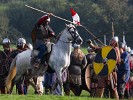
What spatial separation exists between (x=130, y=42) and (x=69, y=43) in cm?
3429

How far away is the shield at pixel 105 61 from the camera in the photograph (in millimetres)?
16719

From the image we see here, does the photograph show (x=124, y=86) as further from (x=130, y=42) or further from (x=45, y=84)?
(x=130, y=42)

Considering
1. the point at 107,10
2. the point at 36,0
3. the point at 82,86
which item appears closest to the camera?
the point at 82,86

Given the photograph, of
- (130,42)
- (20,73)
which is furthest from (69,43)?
(130,42)

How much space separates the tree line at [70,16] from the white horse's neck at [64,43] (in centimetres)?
4102

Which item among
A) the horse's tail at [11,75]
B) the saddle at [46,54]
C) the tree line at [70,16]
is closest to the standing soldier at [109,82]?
the saddle at [46,54]

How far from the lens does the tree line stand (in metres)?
64.2

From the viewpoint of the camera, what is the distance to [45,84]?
19.0 m

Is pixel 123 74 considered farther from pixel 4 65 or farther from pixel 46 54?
pixel 4 65

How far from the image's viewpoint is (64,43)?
16953 mm

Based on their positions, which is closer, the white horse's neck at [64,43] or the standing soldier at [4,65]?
the white horse's neck at [64,43]

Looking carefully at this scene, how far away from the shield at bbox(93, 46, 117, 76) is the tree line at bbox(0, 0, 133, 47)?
1614 inches

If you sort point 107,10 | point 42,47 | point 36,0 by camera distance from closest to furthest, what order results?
1. point 42,47
2. point 107,10
3. point 36,0

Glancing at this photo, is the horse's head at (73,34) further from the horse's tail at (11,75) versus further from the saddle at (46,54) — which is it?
the horse's tail at (11,75)
